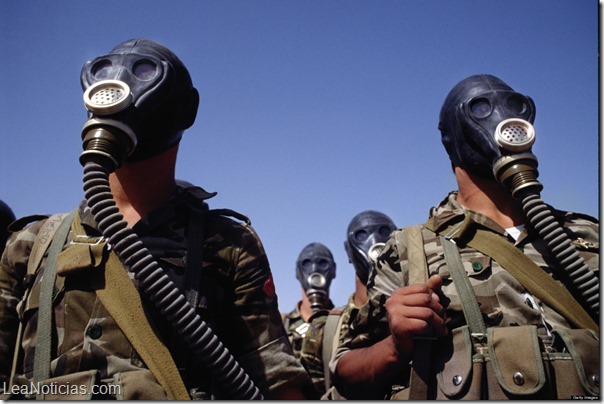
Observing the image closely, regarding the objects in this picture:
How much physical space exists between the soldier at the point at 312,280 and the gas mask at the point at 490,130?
228 inches

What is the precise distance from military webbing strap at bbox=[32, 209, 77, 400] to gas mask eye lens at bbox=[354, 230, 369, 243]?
5.09 metres

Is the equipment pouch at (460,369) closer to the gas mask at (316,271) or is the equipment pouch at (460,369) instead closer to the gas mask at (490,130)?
the gas mask at (490,130)

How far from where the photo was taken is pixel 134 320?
260 cm

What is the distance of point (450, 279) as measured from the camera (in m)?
3.17

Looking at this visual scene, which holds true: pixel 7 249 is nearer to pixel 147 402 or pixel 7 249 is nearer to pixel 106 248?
pixel 106 248

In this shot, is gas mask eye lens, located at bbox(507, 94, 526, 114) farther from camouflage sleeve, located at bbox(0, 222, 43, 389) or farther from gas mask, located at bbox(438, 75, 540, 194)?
camouflage sleeve, located at bbox(0, 222, 43, 389)

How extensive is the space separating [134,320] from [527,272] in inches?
74.6

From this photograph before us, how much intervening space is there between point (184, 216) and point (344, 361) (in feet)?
3.83

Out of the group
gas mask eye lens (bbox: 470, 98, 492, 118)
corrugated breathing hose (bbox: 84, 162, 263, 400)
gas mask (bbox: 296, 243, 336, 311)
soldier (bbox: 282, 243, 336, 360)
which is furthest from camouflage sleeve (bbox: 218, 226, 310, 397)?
gas mask (bbox: 296, 243, 336, 311)

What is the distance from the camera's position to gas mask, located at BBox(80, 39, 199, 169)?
8.77 feet

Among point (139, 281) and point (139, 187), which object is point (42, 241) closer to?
point (139, 187)

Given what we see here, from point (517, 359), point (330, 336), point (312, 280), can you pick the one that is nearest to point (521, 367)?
point (517, 359)

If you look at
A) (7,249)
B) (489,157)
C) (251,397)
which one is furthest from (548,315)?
(7,249)

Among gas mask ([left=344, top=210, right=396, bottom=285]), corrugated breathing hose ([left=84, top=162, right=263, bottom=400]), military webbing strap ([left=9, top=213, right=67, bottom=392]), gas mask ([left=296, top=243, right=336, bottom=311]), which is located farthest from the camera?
gas mask ([left=296, top=243, right=336, bottom=311])
